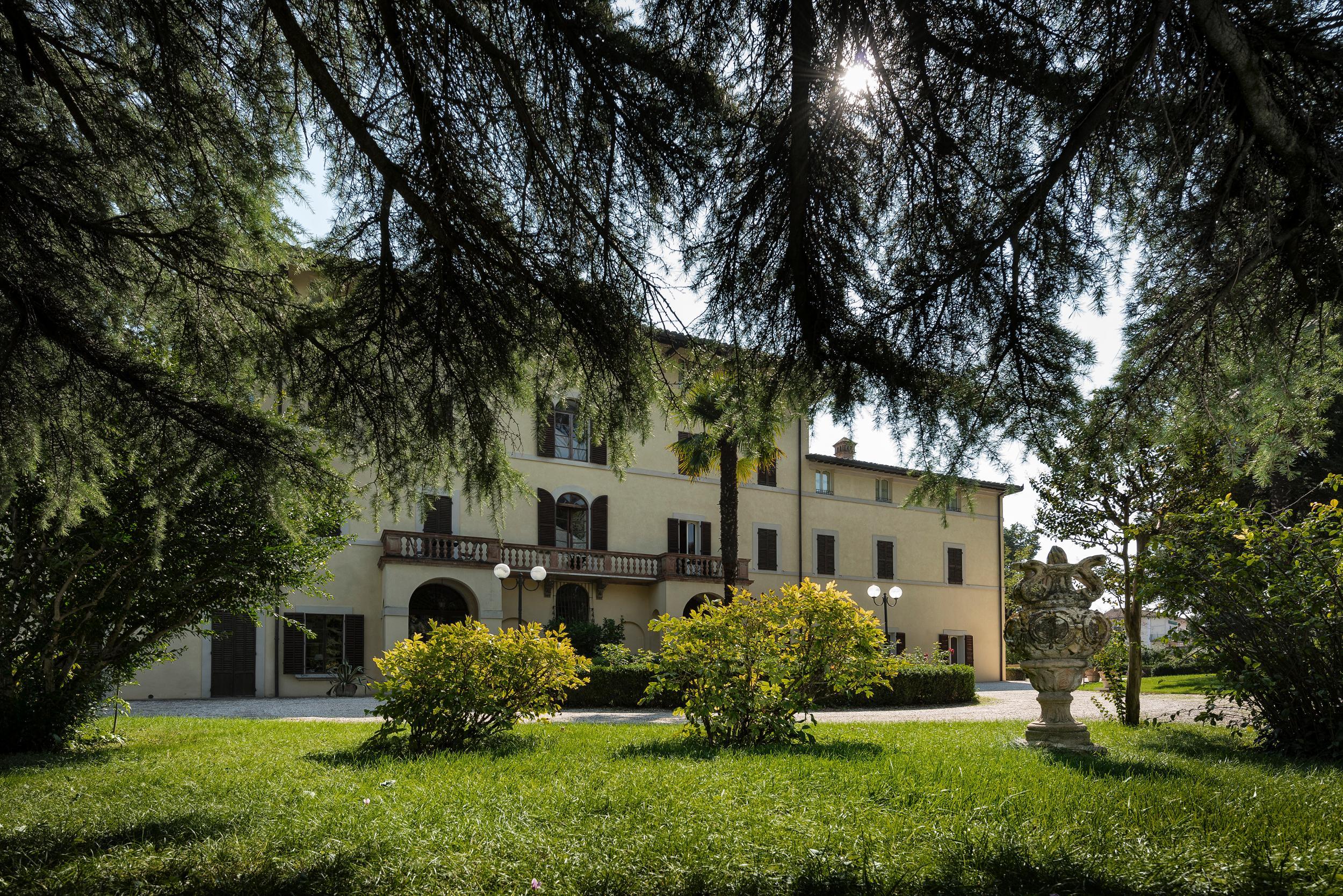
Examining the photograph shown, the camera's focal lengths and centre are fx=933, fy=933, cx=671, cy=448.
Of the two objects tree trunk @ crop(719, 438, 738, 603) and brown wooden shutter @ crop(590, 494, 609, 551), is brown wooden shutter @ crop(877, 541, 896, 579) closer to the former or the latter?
brown wooden shutter @ crop(590, 494, 609, 551)

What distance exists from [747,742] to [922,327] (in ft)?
14.7

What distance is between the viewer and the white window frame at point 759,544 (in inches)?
1108

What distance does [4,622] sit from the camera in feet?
28.1

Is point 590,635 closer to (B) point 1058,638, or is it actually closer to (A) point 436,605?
(A) point 436,605

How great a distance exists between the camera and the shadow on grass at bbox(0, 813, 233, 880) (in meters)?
4.07

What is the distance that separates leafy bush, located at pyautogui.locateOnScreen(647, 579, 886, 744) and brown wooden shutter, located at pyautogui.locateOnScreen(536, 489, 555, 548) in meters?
15.6

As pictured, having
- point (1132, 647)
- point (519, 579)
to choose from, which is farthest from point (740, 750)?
point (519, 579)

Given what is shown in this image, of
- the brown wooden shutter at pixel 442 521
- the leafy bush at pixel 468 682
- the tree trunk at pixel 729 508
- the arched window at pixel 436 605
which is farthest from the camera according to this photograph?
the arched window at pixel 436 605

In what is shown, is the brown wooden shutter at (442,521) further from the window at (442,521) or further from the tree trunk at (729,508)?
the tree trunk at (729,508)

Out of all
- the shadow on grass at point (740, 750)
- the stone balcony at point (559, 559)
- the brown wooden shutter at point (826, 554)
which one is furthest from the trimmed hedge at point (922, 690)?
the shadow on grass at point (740, 750)

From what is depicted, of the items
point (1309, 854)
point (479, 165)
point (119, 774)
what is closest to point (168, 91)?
point (479, 165)

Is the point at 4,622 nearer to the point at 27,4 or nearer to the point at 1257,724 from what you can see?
the point at 27,4

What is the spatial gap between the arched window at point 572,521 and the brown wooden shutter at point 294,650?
6.71 metres

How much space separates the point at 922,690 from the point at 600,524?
9889 mm
